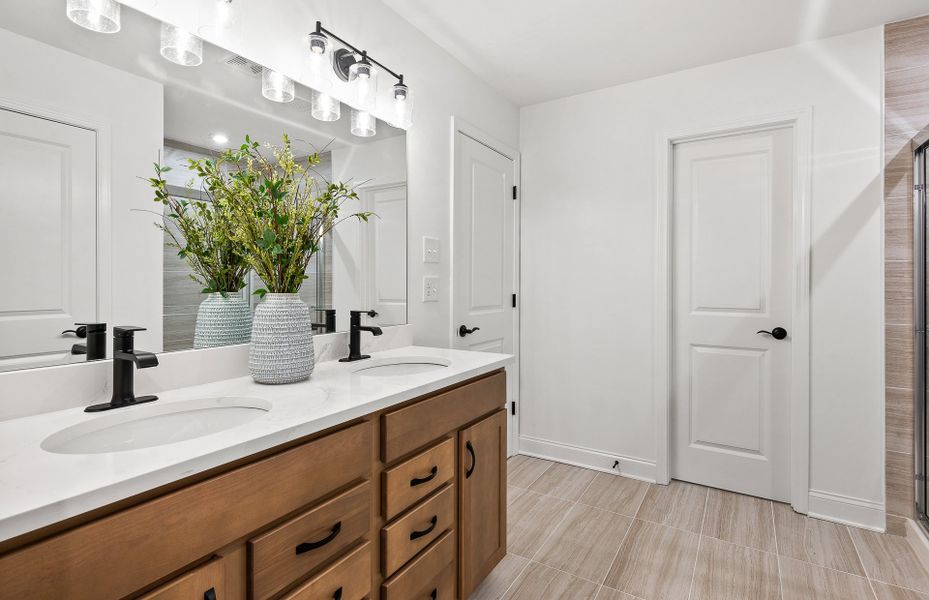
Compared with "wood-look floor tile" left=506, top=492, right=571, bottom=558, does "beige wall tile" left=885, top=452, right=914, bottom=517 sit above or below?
above

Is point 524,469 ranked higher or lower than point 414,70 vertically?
lower

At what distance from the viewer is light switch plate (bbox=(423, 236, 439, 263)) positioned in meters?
2.34

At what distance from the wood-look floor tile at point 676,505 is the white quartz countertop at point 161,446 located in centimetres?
156

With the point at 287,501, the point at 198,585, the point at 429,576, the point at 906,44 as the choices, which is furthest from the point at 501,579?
the point at 906,44

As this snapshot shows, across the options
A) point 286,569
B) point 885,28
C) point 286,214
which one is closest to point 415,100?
point 286,214

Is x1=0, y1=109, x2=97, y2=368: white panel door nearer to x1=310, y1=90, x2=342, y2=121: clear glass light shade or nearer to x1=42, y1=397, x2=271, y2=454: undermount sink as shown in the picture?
x1=42, y1=397, x2=271, y2=454: undermount sink

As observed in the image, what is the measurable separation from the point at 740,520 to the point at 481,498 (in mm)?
1518

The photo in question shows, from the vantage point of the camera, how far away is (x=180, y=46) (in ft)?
4.45

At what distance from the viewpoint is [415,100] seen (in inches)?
89.5

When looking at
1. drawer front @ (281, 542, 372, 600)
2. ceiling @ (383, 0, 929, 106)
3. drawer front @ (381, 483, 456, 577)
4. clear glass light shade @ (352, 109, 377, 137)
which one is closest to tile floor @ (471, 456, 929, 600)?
drawer front @ (381, 483, 456, 577)

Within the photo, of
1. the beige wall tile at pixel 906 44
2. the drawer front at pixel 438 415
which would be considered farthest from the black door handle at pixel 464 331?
the beige wall tile at pixel 906 44

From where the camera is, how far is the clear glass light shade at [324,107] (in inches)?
69.9

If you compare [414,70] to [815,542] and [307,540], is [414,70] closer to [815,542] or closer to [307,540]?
[307,540]

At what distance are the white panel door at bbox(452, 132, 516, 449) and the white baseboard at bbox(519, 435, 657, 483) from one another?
19 cm
